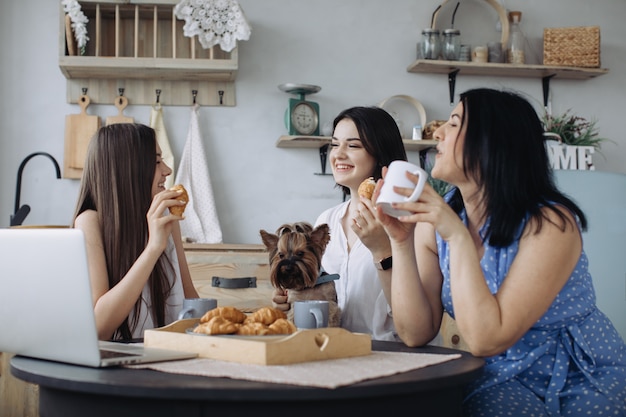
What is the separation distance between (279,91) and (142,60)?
787 millimetres

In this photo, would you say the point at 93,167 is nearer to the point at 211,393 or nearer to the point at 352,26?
the point at 211,393

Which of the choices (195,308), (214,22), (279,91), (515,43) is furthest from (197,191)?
(195,308)

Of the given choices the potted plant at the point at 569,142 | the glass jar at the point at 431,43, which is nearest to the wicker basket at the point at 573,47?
the potted plant at the point at 569,142

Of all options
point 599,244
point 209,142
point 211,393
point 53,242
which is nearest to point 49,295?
point 53,242

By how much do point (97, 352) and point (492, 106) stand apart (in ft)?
3.27

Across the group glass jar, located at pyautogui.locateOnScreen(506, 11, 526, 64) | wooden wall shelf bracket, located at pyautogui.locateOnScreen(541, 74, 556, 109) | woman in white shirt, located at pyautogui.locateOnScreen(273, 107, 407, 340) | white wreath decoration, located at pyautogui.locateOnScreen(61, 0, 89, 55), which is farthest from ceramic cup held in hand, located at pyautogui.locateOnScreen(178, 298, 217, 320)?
wooden wall shelf bracket, located at pyautogui.locateOnScreen(541, 74, 556, 109)

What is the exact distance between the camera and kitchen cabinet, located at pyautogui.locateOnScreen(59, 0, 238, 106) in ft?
12.1

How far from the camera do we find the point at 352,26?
4.20 m

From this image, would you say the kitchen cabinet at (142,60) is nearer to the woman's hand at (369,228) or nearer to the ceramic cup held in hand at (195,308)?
the woman's hand at (369,228)

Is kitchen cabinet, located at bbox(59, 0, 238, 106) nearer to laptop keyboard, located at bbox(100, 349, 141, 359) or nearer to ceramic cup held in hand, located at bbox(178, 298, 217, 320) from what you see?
ceramic cup held in hand, located at bbox(178, 298, 217, 320)

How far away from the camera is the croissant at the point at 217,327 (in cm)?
140

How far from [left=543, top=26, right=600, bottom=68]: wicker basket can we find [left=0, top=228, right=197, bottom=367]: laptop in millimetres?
3497

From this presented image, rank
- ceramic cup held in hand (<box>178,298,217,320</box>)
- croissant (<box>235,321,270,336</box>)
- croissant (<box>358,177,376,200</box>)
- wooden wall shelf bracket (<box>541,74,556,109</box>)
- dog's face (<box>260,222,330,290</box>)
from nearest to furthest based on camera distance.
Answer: croissant (<box>235,321,270,336</box>) → ceramic cup held in hand (<box>178,298,217,320</box>) → croissant (<box>358,177,376,200</box>) → dog's face (<box>260,222,330,290</box>) → wooden wall shelf bracket (<box>541,74,556,109</box>)

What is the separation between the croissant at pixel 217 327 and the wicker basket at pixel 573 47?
10.8ft
